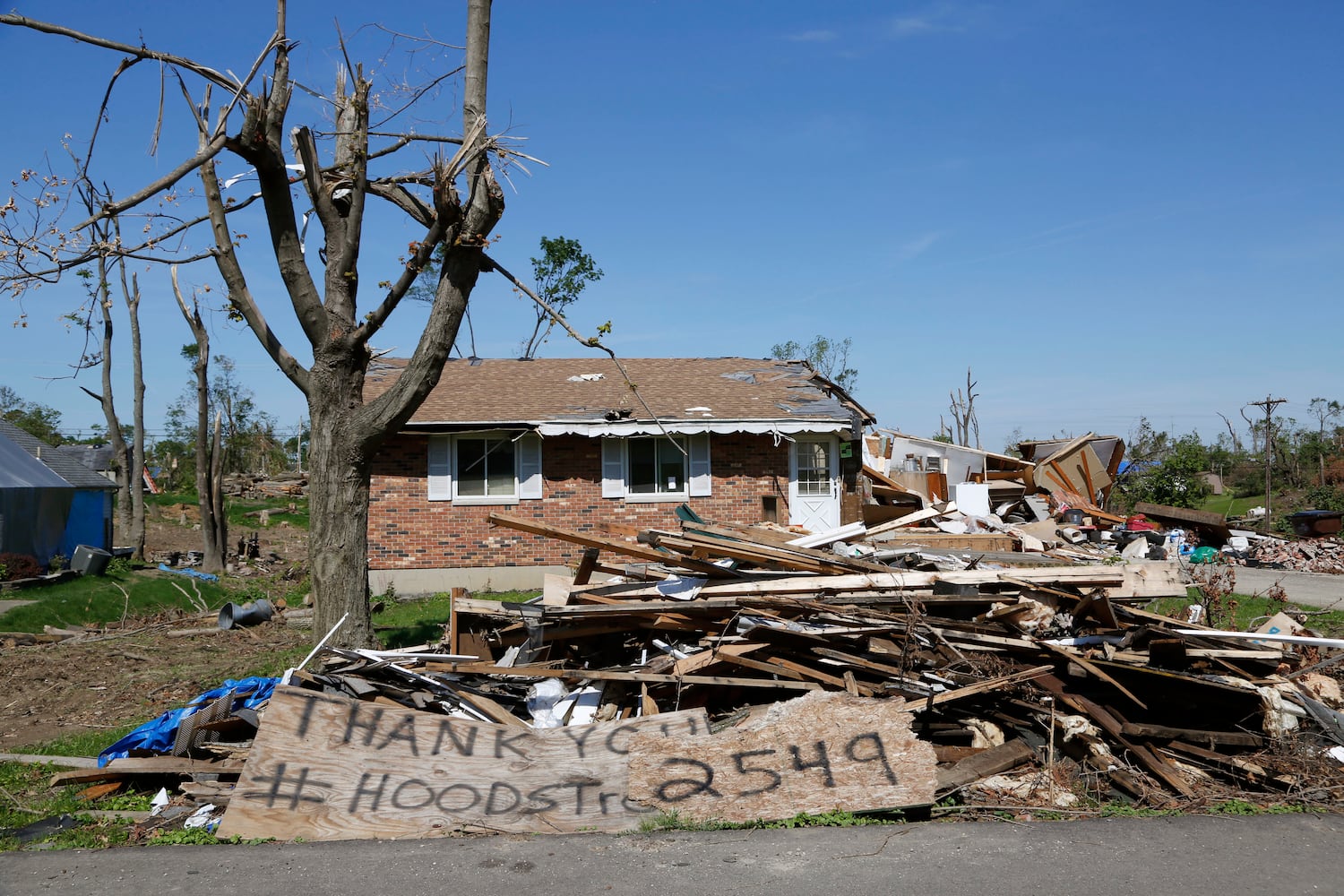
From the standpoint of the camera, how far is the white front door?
1869 cm

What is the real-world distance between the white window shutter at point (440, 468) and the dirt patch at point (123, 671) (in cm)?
382

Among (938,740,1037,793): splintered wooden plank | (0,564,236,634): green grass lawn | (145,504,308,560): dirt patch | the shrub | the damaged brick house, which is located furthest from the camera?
(145,504,308,560): dirt patch

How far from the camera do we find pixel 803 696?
6.13 meters

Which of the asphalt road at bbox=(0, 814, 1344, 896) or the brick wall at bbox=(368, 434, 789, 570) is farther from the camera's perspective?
the brick wall at bbox=(368, 434, 789, 570)

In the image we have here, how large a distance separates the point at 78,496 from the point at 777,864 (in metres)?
23.0

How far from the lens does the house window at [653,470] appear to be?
18203mm

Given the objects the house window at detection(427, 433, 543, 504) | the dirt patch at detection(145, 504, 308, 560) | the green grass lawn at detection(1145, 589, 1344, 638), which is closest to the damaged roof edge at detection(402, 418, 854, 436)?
the house window at detection(427, 433, 543, 504)

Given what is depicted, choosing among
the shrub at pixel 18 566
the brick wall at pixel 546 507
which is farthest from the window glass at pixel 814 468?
the shrub at pixel 18 566

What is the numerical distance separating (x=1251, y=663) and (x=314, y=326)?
8.14 metres

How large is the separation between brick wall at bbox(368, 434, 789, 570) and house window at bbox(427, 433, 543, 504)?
15 cm

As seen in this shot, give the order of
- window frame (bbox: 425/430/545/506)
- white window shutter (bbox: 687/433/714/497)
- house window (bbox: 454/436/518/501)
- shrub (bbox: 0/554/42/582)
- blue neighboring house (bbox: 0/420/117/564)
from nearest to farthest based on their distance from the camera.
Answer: window frame (bbox: 425/430/545/506) → house window (bbox: 454/436/518/501) → shrub (bbox: 0/554/42/582) → white window shutter (bbox: 687/433/714/497) → blue neighboring house (bbox: 0/420/117/564)

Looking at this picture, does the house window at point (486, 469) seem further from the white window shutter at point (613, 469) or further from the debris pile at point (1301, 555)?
the debris pile at point (1301, 555)

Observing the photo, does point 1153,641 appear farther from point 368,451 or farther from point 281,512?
point 281,512

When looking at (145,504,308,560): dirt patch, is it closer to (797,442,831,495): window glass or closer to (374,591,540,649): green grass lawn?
(374,591,540,649): green grass lawn
